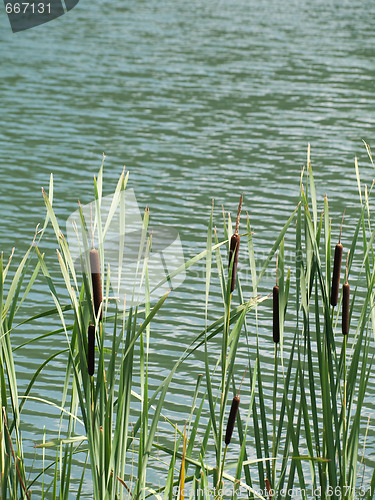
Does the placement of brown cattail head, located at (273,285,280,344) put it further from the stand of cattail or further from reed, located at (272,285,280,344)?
the stand of cattail

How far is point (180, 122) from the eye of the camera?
12258 millimetres

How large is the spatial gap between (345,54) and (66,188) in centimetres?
968

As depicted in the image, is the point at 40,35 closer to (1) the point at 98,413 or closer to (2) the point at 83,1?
(2) the point at 83,1

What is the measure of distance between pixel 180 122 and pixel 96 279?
10325mm

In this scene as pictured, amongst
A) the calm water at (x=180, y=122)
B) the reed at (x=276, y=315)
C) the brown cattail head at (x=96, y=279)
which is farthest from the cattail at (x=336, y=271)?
the calm water at (x=180, y=122)

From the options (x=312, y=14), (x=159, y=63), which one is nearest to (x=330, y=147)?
(x=159, y=63)

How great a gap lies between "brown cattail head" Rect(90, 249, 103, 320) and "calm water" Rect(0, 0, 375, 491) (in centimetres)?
279

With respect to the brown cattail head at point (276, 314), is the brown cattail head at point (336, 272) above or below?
above

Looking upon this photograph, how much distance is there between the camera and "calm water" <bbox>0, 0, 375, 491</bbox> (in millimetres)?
7979

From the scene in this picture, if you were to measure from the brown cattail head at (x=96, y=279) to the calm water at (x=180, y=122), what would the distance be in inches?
110

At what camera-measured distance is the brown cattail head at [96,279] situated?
6.71 feet

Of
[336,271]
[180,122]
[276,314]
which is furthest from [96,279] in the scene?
[180,122]

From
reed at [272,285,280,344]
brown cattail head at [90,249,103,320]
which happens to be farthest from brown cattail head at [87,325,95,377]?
reed at [272,285,280,344]

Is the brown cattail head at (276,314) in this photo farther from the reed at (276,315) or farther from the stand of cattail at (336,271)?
the stand of cattail at (336,271)
